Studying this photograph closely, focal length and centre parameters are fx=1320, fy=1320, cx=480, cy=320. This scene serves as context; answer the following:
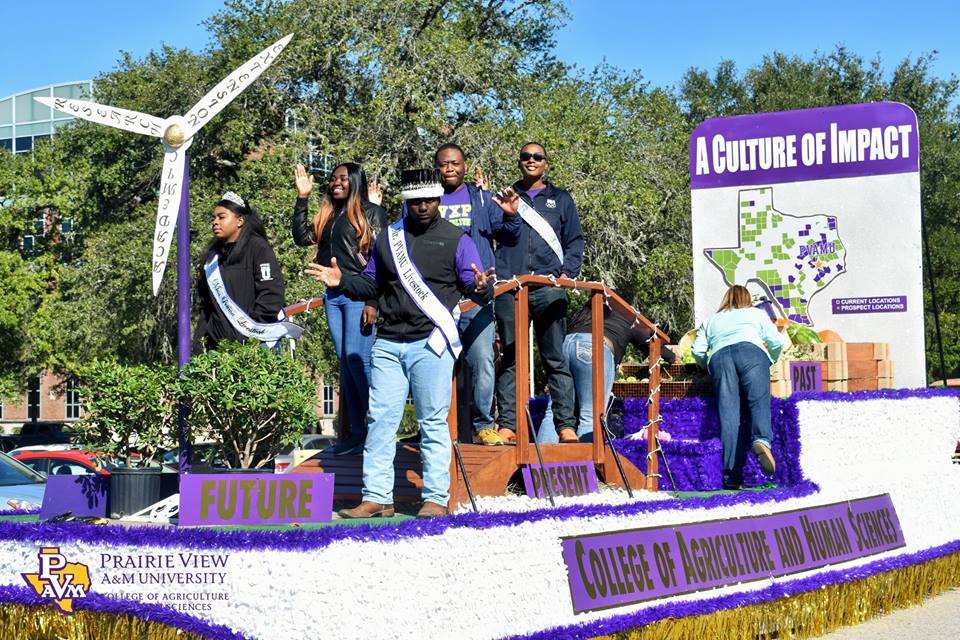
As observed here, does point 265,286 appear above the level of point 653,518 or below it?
above

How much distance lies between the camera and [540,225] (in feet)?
27.8

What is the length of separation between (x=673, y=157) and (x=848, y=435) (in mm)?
25197

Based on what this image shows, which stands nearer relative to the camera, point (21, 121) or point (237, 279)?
point (237, 279)

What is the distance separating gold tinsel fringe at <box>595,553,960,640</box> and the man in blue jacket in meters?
1.59

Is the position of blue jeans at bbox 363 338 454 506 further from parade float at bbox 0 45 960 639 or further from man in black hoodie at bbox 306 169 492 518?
parade float at bbox 0 45 960 639

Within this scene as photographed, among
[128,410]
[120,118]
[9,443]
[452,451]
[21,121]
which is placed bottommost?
[9,443]

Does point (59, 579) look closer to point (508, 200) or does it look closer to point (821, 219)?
point (508, 200)

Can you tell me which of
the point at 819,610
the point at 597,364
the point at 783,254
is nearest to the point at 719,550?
the point at 819,610

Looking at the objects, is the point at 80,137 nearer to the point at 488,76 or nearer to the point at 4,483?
the point at 488,76

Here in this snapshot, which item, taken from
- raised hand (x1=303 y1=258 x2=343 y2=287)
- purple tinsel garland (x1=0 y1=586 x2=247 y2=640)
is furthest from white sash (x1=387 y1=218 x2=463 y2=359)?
purple tinsel garland (x1=0 y1=586 x2=247 y2=640)

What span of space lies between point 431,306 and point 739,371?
308 cm

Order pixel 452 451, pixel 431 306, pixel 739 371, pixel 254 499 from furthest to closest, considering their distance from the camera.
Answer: pixel 739 371, pixel 452 451, pixel 431 306, pixel 254 499

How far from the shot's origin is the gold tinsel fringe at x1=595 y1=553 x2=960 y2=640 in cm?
710

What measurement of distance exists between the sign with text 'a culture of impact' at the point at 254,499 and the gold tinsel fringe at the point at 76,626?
55 centimetres
